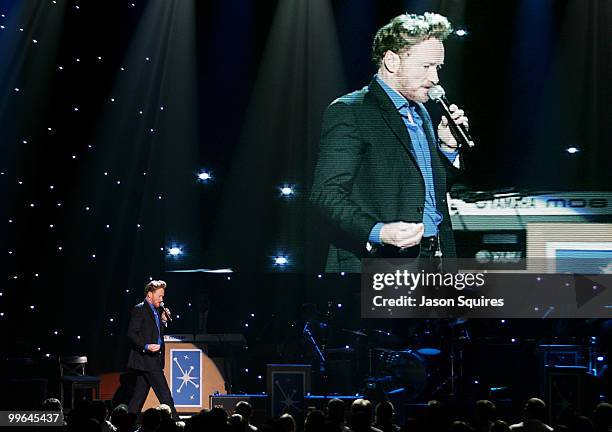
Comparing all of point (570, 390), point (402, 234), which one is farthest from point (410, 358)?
point (570, 390)

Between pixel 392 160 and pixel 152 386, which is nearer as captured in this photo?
pixel 152 386

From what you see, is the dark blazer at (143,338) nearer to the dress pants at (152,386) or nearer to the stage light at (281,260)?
the dress pants at (152,386)

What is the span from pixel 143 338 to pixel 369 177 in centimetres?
300

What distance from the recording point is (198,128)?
10.1 metres

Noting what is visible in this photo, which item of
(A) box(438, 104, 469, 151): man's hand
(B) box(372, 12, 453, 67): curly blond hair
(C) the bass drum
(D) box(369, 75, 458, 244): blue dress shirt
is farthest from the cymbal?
(B) box(372, 12, 453, 67): curly blond hair

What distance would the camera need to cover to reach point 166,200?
10.1 metres

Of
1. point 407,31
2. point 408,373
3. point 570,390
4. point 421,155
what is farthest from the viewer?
point 407,31

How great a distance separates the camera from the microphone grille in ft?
32.3

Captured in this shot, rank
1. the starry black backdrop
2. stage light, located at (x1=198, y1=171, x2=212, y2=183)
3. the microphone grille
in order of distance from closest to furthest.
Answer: the starry black backdrop
the microphone grille
stage light, located at (x1=198, y1=171, x2=212, y2=183)

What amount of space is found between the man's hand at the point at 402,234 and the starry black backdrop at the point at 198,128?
69 centimetres

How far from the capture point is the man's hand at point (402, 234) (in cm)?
964

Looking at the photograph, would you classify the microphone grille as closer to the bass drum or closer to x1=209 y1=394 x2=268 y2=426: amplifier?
the bass drum

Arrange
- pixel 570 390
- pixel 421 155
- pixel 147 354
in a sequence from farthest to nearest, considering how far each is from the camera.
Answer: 1. pixel 421 155
2. pixel 570 390
3. pixel 147 354

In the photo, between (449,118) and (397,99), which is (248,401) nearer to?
(397,99)
